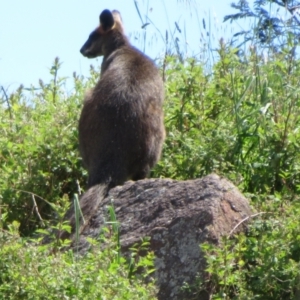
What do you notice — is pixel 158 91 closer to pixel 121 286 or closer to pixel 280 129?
pixel 280 129

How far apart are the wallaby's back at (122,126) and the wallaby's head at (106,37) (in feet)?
4.78

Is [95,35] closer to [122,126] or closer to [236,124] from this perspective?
[122,126]

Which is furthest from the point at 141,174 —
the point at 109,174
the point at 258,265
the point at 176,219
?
the point at 258,265

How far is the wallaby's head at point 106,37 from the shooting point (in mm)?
8602

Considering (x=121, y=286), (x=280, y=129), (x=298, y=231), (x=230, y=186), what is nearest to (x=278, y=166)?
(x=280, y=129)

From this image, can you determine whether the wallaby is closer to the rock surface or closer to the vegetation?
the vegetation

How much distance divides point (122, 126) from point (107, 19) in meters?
2.43

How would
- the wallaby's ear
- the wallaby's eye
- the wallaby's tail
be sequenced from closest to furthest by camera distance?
the wallaby's tail, the wallaby's ear, the wallaby's eye

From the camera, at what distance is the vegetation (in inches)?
175

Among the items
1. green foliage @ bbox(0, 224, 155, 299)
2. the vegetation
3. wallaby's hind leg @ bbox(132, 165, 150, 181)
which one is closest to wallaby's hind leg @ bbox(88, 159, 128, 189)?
wallaby's hind leg @ bbox(132, 165, 150, 181)

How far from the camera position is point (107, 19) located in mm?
8781

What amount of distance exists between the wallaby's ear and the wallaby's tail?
114 inches

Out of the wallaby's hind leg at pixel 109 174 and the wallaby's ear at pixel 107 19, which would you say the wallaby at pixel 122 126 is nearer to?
the wallaby's hind leg at pixel 109 174

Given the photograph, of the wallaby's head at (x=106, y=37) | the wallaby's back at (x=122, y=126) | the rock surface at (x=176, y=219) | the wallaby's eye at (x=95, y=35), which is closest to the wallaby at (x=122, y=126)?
the wallaby's back at (x=122, y=126)
